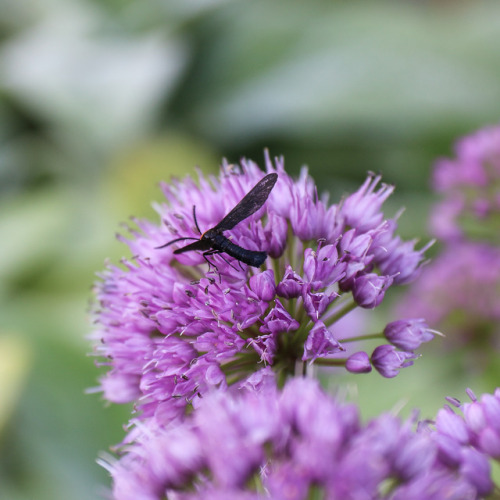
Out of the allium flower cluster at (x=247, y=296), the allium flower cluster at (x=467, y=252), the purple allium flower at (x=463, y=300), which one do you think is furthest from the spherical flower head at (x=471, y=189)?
the allium flower cluster at (x=247, y=296)

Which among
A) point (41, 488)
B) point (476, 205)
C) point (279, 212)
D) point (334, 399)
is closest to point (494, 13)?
point (476, 205)

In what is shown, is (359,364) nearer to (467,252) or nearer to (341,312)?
(341,312)

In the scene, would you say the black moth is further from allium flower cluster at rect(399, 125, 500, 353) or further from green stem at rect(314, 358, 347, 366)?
allium flower cluster at rect(399, 125, 500, 353)

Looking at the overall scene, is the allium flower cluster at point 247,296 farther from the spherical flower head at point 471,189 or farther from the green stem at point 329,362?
the spherical flower head at point 471,189

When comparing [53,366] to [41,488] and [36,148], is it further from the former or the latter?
[36,148]

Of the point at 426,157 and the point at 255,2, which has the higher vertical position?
the point at 255,2

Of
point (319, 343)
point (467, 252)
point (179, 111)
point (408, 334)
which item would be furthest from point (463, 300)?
point (179, 111)

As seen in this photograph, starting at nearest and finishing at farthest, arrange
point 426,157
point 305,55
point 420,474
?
point 420,474 < point 426,157 < point 305,55
